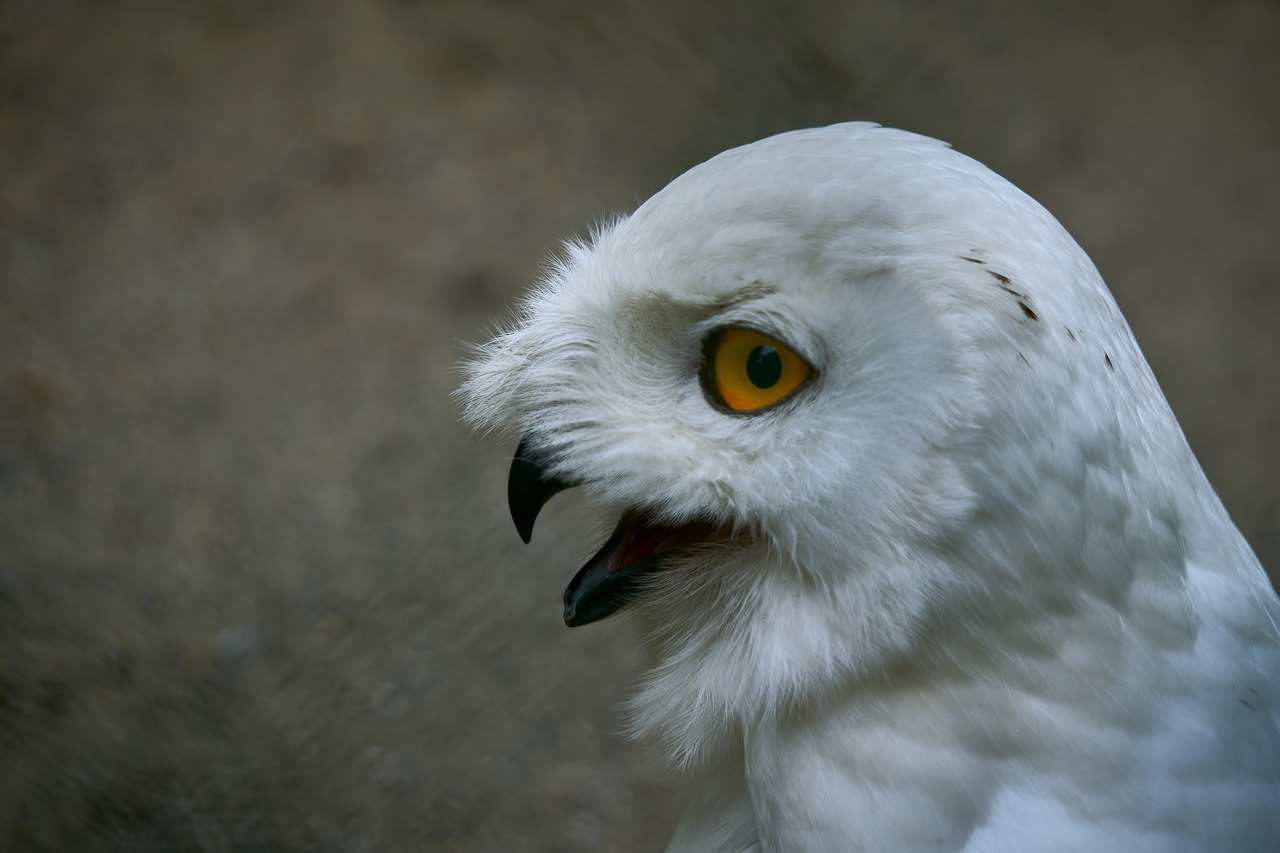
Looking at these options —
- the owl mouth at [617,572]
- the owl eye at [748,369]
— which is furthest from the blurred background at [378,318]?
the owl eye at [748,369]

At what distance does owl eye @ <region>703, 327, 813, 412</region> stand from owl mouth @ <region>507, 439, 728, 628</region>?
0.56 ft

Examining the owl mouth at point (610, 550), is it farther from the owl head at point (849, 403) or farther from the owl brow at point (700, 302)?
the owl brow at point (700, 302)

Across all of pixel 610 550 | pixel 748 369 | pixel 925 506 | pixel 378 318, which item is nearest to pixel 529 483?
pixel 610 550

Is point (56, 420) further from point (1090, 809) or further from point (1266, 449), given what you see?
point (1266, 449)

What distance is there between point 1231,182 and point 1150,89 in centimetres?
43

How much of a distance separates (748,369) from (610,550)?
28cm

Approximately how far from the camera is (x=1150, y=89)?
375 centimetres

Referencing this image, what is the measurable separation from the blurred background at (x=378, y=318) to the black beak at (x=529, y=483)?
1372mm

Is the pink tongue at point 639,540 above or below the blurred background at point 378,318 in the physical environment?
below

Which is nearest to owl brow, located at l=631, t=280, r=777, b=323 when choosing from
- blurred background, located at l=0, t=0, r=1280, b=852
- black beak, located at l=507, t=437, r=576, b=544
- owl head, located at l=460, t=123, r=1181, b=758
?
owl head, located at l=460, t=123, r=1181, b=758

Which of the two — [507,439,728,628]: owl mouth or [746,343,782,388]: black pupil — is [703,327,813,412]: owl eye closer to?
→ [746,343,782,388]: black pupil

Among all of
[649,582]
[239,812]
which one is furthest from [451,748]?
[649,582]

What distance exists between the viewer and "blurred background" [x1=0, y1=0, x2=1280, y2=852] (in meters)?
2.40

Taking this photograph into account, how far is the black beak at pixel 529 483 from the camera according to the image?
1152mm
